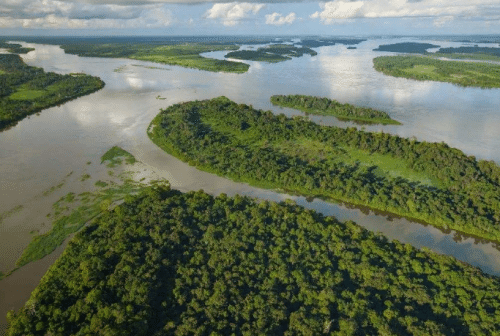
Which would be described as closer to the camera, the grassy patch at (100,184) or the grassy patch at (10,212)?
the grassy patch at (10,212)

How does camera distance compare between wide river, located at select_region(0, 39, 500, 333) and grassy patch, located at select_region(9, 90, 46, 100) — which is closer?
wide river, located at select_region(0, 39, 500, 333)

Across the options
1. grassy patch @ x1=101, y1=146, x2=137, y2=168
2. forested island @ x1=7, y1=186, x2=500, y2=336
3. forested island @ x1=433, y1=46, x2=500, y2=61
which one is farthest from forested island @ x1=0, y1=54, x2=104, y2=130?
forested island @ x1=433, y1=46, x2=500, y2=61

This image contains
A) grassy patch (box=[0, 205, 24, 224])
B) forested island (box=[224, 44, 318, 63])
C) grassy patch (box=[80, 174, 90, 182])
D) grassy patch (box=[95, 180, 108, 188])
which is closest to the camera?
grassy patch (box=[0, 205, 24, 224])

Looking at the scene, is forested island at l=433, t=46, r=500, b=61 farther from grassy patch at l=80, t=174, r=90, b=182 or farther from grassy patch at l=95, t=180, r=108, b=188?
grassy patch at l=80, t=174, r=90, b=182

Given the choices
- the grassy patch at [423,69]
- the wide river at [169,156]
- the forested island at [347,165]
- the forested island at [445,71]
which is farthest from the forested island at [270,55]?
the forested island at [347,165]

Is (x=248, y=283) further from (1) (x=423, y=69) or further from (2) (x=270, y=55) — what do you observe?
(2) (x=270, y=55)

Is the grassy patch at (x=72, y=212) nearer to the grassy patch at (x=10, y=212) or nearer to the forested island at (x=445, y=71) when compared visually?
the grassy patch at (x=10, y=212)

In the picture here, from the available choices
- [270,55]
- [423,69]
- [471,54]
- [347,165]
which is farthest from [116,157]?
[471,54]
